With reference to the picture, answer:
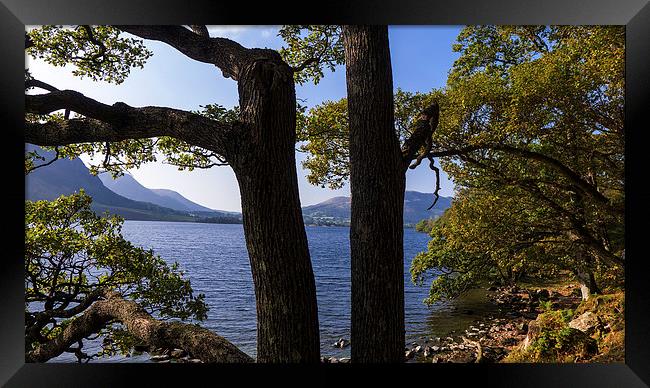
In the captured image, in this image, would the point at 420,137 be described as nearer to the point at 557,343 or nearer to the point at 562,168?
the point at 562,168

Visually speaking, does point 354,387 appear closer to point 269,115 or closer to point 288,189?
point 288,189

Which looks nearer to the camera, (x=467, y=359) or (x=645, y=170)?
(x=645, y=170)

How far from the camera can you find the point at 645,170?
1.84 meters

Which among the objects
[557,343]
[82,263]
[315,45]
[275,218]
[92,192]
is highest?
[315,45]

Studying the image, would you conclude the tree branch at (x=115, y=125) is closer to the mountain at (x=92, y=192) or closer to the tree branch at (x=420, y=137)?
the tree branch at (x=420, y=137)

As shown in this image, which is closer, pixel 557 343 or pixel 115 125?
pixel 115 125

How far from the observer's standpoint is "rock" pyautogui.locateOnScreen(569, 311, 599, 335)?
409 centimetres

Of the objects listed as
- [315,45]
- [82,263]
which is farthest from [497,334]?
[82,263]

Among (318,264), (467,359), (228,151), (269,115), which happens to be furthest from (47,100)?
(318,264)

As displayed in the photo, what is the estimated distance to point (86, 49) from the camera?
11.9ft

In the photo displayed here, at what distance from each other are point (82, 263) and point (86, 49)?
204 centimetres

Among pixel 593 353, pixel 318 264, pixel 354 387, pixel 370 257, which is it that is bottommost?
pixel 318 264

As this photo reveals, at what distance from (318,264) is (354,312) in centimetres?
1798
